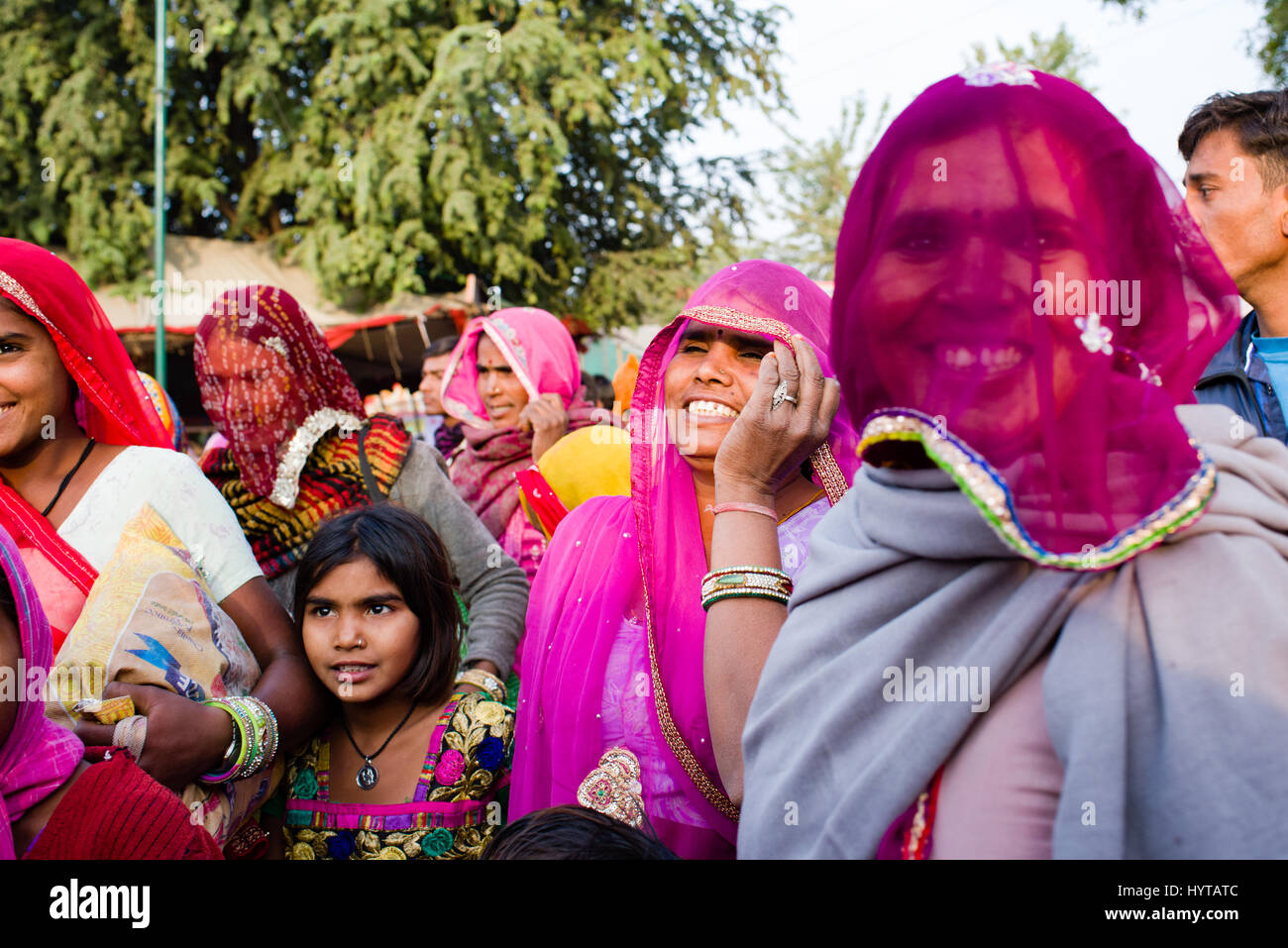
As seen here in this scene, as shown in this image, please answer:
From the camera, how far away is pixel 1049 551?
1.05 m

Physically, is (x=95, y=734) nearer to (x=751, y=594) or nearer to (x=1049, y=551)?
(x=751, y=594)

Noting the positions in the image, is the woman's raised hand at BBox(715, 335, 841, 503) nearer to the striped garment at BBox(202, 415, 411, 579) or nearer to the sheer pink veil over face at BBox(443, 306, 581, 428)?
the striped garment at BBox(202, 415, 411, 579)

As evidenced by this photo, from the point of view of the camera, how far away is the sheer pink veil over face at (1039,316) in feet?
3.48

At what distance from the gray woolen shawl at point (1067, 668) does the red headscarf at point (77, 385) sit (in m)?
1.45

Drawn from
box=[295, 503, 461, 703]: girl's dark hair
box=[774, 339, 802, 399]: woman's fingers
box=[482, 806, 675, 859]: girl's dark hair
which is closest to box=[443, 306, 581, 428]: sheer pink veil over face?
box=[295, 503, 461, 703]: girl's dark hair

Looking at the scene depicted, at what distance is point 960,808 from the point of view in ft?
3.51

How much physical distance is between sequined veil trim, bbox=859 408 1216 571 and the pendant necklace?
174cm

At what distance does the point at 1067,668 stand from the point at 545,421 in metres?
2.95

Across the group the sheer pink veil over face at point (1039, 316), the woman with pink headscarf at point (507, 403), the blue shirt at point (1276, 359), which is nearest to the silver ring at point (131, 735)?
the sheer pink veil over face at point (1039, 316)

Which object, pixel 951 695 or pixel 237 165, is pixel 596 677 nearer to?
pixel 951 695

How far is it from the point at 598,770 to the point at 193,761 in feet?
2.39

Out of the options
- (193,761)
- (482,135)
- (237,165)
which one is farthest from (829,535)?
(237,165)

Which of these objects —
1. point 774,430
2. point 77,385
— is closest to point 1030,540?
point 774,430

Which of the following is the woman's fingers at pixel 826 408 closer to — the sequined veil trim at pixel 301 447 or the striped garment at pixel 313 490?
the striped garment at pixel 313 490
